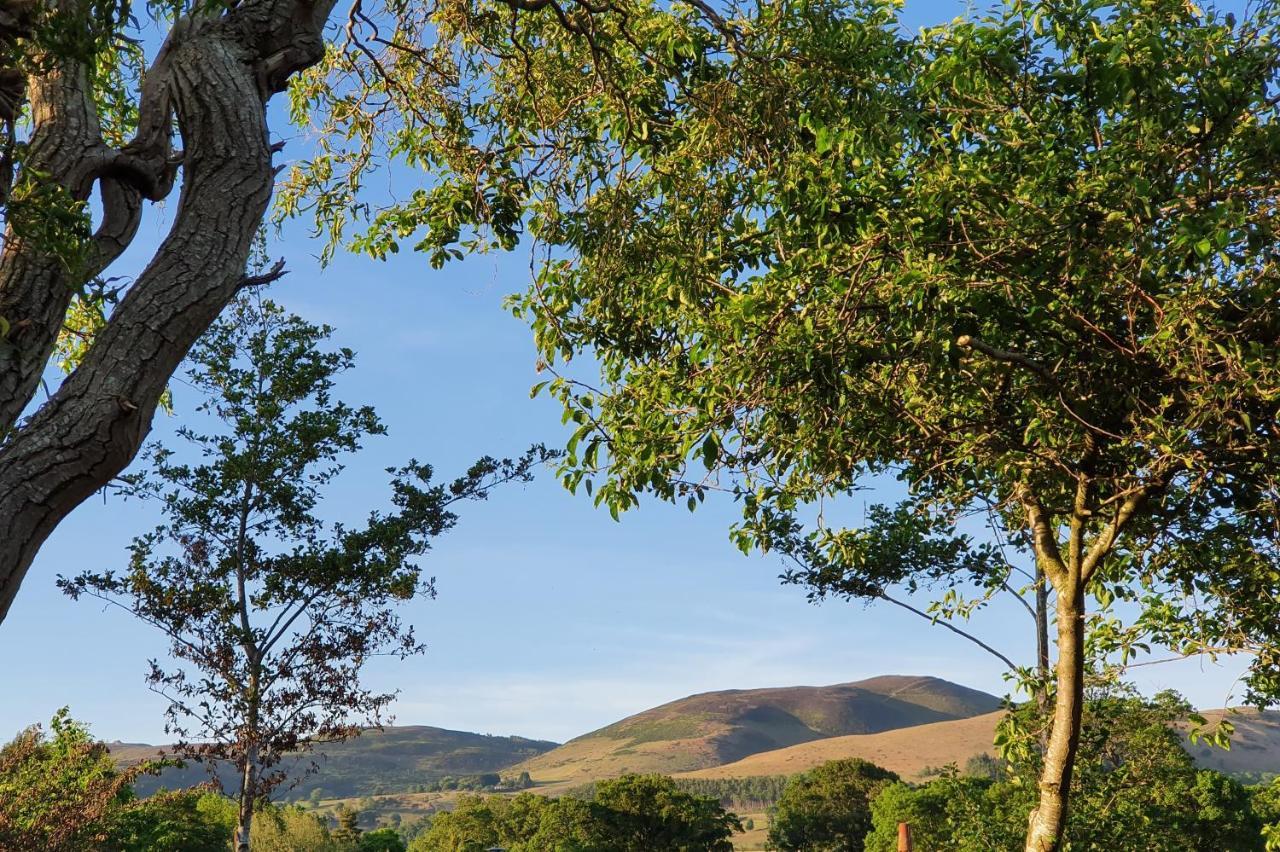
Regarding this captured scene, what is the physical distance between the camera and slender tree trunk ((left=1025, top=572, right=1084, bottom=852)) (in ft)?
32.7

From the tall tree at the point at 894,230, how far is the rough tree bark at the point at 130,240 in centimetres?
194

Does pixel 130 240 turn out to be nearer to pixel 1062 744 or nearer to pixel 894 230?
pixel 894 230

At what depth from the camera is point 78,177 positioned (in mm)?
5859

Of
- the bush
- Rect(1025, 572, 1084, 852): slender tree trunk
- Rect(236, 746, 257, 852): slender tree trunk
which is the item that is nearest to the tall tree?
Rect(1025, 572, 1084, 852): slender tree trunk

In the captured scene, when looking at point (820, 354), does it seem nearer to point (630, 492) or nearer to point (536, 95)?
point (630, 492)

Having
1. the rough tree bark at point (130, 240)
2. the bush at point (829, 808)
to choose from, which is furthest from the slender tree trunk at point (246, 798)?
the bush at point (829, 808)

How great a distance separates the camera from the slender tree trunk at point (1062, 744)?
998 cm

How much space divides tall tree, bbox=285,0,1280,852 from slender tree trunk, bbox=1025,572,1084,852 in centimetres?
3

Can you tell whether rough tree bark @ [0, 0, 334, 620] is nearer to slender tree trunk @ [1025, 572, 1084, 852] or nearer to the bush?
slender tree trunk @ [1025, 572, 1084, 852]

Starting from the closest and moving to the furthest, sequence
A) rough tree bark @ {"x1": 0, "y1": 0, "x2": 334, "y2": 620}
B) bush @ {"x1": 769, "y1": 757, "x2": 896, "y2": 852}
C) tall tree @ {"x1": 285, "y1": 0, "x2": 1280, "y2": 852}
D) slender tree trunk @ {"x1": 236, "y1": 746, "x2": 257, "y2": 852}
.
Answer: rough tree bark @ {"x1": 0, "y1": 0, "x2": 334, "y2": 620} < tall tree @ {"x1": 285, "y1": 0, "x2": 1280, "y2": 852} < slender tree trunk @ {"x1": 236, "y1": 746, "x2": 257, "y2": 852} < bush @ {"x1": 769, "y1": 757, "x2": 896, "y2": 852}

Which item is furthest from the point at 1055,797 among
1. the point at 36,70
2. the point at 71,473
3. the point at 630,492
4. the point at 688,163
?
the point at 36,70

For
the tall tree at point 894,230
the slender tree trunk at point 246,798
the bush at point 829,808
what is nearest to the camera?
the tall tree at point 894,230

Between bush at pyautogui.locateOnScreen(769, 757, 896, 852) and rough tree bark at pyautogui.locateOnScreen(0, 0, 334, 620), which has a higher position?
rough tree bark at pyautogui.locateOnScreen(0, 0, 334, 620)

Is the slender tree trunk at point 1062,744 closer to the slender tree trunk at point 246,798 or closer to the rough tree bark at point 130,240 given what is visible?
the rough tree bark at point 130,240
